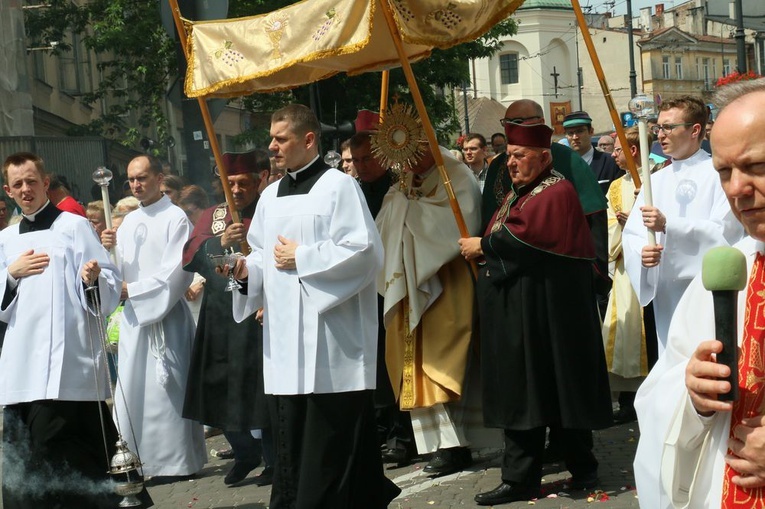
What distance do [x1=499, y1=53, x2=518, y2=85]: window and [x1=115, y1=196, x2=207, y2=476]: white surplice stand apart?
7363 centimetres

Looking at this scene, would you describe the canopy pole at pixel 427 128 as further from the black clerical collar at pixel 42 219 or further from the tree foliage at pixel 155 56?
the tree foliage at pixel 155 56

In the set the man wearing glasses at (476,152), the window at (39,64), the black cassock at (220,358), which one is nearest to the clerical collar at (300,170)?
the black cassock at (220,358)

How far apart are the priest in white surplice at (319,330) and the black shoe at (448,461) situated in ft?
4.24

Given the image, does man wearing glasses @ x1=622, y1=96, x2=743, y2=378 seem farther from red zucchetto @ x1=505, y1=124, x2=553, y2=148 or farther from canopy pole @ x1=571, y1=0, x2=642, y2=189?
red zucchetto @ x1=505, y1=124, x2=553, y2=148

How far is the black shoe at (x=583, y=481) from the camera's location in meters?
6.73

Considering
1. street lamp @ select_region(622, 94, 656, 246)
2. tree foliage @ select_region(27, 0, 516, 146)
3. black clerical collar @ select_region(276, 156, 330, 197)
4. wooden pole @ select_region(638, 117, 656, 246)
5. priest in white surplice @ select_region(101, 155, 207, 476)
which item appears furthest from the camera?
tree foliage @ select_region(27, 0, 516, 146)

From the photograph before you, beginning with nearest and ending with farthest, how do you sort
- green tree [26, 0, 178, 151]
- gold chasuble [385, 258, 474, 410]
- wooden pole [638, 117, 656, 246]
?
wooden pole [638, 117, 656, 246] < gold chasuble [385, 258, 474, 410] < green tree [26, 0, 178, 151]

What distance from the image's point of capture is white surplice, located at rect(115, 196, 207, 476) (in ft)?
26.4

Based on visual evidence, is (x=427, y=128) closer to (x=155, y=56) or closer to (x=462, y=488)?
(x=462, y=488)

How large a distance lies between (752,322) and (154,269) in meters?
5.90

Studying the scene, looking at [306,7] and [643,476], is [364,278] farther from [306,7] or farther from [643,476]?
[643,476]

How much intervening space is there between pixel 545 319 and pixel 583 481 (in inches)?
37.3

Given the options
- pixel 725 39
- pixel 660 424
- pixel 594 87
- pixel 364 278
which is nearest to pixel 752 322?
pixel 660 424

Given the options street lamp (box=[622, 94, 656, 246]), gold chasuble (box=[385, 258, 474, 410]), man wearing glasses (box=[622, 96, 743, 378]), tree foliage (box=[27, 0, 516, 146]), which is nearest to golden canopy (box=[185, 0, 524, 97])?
man wearing glasses (box=[622, 96, 743, 378])
